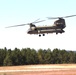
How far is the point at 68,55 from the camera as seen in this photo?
7421 inches

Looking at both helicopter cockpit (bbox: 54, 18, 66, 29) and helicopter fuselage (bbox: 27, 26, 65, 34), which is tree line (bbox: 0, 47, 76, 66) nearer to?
helicopter fuselage (bbox: 27, 26, 65, 34)

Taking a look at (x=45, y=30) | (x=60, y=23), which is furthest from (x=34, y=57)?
(x=60, y=23)

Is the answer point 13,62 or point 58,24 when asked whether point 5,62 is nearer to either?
point 13,62

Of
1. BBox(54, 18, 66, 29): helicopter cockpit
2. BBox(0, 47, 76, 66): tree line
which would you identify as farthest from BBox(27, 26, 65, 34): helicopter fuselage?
BBox(0, 47, 76, 66): tree line

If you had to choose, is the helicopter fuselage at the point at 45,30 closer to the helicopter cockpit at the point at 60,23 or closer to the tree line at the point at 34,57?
the helicopter cockpit at the point at 60,23

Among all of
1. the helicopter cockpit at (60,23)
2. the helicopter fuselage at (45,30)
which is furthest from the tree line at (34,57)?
the helicopter cockpit at (60,23)

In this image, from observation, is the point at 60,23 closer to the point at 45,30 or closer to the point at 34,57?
the point at 45,30

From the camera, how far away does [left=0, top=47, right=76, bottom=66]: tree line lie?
16888 centimetres

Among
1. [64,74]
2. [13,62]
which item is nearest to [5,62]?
[13,62]

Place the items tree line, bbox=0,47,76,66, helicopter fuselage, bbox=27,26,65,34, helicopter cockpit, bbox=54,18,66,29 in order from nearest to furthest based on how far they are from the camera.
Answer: helicopter fuselage, bbox=27,26,65,34
helicopter cockpit, bbox=54,18,66,29
tree line, bbox=0,47,76,66

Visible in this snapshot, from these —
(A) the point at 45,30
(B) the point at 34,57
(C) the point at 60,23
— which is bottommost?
(B) the point at 34,57

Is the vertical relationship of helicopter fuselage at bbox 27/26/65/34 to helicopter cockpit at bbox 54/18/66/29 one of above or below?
below

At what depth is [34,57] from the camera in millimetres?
178500

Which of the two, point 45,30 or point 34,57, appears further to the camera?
point 34,57
